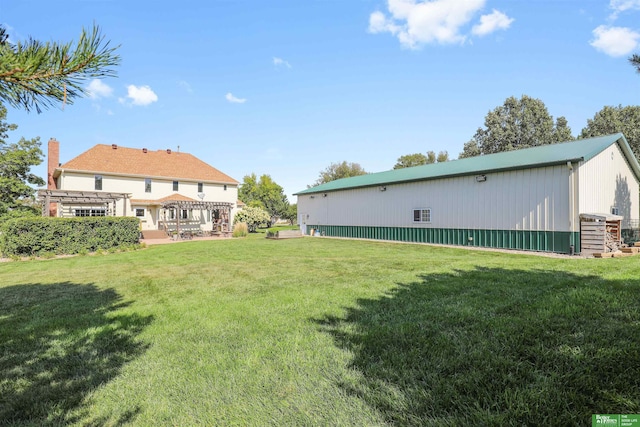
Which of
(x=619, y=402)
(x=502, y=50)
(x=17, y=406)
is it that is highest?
(x=502, y=50)

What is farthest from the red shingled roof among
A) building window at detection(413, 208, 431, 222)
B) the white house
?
building window at detection(413, 208, 431, 222)

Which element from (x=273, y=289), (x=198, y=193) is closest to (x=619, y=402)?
(x=273, y=289)

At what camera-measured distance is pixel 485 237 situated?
1575 cm

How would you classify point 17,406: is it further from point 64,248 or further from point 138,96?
point 138,96

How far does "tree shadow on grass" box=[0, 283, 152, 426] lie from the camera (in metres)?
2.33

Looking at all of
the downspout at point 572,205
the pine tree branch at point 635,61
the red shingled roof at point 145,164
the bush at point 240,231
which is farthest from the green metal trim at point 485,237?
the red shingled roof at point 145,164

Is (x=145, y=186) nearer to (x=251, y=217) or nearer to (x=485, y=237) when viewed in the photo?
(x=251, y=217)

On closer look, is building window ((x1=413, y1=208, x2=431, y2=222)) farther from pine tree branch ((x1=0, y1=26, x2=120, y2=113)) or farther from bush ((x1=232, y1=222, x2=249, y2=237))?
pine tree branch ((x1=0, y1=26, x2=120, y2=113))

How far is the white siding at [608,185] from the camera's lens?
13.4 metres

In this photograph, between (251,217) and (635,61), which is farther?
(251,217)

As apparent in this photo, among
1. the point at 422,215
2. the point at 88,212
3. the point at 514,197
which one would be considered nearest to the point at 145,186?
the point at 88,212

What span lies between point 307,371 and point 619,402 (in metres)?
2.30

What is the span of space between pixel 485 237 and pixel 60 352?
673 inches

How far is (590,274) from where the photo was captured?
21.7 ft
